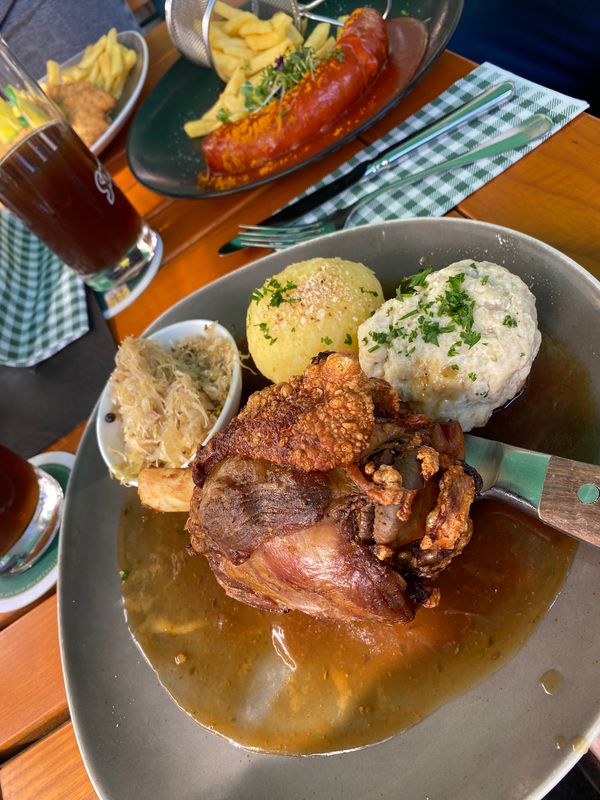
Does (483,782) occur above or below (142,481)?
below

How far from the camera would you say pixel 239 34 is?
10.4ft

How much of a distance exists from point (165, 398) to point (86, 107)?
2.43m

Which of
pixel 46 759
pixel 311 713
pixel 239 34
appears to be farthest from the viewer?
pixel 239 34

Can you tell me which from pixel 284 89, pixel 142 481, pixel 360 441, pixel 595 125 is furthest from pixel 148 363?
pixel 595 125

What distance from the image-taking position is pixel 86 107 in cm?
349

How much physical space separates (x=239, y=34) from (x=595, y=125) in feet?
6.69

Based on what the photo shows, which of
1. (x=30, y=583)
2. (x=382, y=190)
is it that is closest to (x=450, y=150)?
(x=382, y=190)

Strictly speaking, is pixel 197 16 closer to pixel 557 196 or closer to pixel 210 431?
pixel 557 196

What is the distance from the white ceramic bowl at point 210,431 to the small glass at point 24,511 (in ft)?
1.19

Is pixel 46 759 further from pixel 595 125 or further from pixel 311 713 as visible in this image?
pixel 595 125

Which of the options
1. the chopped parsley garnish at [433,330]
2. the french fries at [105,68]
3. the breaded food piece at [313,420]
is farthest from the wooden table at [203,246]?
the french fries at [105,68]

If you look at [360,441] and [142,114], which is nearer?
[360,441]

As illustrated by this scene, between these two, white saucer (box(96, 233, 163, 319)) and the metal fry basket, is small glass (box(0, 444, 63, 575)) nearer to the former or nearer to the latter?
white saucer (box(96, 233, 163, 319))

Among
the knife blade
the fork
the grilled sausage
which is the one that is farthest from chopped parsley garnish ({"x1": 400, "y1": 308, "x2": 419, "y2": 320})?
the grilled sausage
